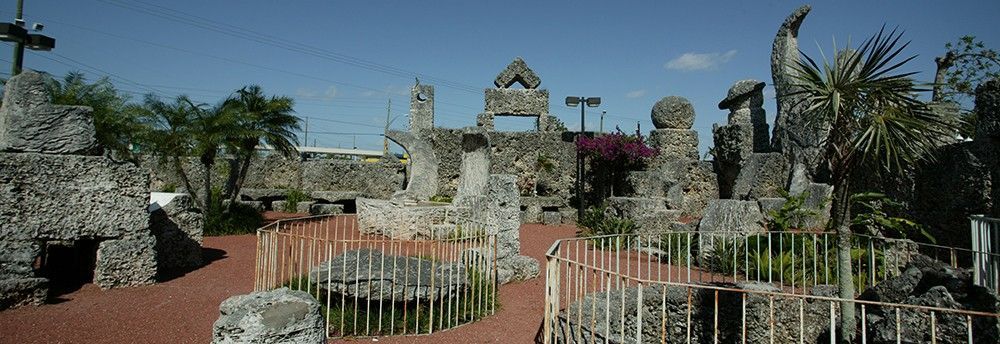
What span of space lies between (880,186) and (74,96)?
15744 mm

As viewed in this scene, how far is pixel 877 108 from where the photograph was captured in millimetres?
4770

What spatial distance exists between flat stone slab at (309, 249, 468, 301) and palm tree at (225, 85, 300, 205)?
8.43 m

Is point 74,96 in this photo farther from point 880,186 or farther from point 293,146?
point 880,186

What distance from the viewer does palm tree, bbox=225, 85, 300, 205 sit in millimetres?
13500

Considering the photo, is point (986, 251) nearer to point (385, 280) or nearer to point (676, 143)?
point (385, 280)

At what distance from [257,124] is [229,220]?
248 centimetres

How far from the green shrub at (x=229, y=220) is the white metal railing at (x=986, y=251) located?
13.1 m

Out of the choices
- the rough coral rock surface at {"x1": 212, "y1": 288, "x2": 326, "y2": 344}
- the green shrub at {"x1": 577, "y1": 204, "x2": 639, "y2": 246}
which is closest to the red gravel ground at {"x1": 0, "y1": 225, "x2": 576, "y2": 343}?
the rough coral rock surface at {"x1": 212, "y1": 288, "x2": 326, "y2": 344}

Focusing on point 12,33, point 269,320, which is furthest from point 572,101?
point 269,320

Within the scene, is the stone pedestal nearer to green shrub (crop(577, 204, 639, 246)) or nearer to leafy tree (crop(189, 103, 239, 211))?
green shrub (crop(577, 204, 639, 246))

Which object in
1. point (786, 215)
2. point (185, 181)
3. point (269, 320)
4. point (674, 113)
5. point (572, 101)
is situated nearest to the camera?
point (269, 320)

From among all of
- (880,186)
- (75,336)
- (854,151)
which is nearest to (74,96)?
(75,336)

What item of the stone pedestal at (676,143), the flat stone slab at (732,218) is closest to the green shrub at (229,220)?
the flat stone slab at (732,218)

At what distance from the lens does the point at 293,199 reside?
1769 cm
